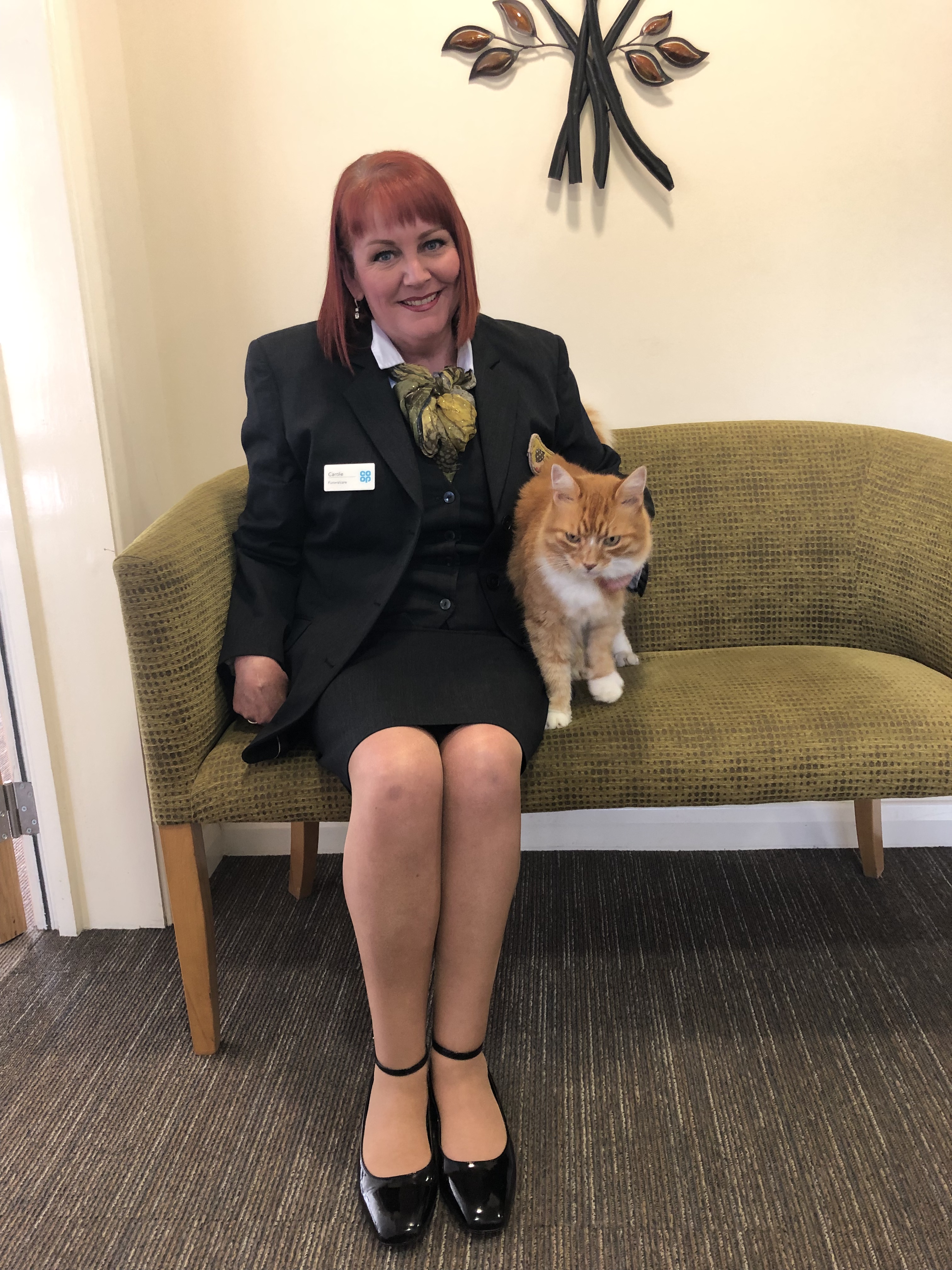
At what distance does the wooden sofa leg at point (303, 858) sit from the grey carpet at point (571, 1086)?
0.04 m

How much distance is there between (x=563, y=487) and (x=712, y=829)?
1225 mm

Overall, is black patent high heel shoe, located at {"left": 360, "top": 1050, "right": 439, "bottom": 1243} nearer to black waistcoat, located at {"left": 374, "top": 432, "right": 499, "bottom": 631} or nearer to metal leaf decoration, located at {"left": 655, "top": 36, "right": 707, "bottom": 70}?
black waistcoat, located at {"left": 374, "top": 432, "right": 499, "bottom": 631}

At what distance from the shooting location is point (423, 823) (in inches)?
47.1

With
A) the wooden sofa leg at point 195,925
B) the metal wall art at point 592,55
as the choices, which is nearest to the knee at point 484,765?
the wooden sofa leg at point 195,925

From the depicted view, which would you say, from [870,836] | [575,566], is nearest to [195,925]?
[575,566]

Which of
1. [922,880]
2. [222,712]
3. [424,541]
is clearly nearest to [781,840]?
[922,880]

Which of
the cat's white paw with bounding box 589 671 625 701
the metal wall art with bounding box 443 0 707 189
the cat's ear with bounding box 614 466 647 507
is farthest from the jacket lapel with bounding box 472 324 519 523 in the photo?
the metal wall art with bounding box 443 0 707 189

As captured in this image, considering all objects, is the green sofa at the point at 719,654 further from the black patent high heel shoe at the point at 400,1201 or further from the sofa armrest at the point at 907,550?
the black patent high heel shoe at the point at 400,1201

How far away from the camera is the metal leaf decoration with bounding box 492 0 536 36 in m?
1.81

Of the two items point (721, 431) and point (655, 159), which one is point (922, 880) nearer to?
point (721, 431)

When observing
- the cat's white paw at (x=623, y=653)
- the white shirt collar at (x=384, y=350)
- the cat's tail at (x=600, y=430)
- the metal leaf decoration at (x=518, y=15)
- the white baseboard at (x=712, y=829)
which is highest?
the metal leaf decoration at (x=518, y=15)

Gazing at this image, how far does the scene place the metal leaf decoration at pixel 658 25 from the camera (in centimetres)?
181

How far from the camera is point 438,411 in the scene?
1473 millimetres

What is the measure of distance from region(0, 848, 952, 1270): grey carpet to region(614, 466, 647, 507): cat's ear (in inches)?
38.1
